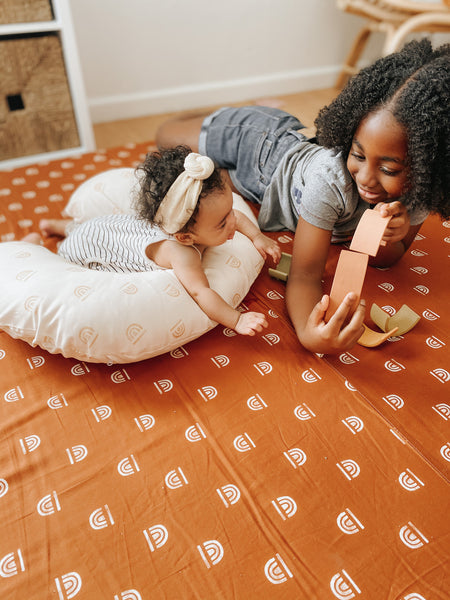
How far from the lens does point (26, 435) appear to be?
0.89 meters

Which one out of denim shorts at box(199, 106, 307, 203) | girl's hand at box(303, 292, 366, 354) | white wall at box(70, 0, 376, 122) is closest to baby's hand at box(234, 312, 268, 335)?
girl's hand at box(303, 292, 366, 354)

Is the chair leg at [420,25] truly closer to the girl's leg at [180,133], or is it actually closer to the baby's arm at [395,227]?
the girl's leg at [180,133]

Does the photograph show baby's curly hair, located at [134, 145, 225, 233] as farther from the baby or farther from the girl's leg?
the girl's leg

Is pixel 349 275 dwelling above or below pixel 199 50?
below

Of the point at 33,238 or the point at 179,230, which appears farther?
the point at 33,238

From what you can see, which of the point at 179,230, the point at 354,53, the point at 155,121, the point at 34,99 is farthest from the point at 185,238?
the point at 354,53

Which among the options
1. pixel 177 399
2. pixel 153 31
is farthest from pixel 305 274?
pixel 153 31

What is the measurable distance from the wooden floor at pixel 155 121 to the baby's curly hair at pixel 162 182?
1287 mm

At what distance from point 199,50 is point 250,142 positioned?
141cm

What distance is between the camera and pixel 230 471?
0.84 metres

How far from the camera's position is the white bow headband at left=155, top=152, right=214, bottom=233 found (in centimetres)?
98

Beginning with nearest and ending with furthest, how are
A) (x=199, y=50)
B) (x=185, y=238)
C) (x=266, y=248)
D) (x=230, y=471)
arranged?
(x=230, y=471) < (x=185, y=238) < (x=266, y=248) < (x=199, y=50)

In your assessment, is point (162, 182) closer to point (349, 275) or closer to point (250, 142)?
point (349, 275)

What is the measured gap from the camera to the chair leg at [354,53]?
2.66 m
